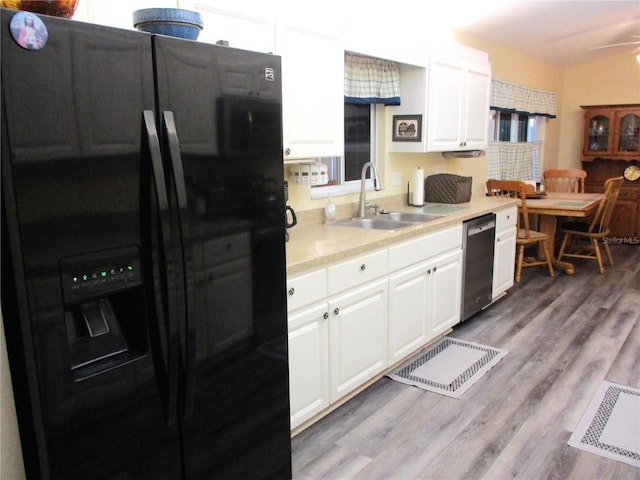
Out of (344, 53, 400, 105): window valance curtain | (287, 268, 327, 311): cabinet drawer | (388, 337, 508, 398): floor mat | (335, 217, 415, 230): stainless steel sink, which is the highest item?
(344, 53, 400, 105): window valance curtain

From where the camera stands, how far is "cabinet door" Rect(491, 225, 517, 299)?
416cm

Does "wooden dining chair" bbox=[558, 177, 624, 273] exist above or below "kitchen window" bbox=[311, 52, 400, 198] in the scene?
below

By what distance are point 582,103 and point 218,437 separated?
7.27m

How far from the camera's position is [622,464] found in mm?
2229

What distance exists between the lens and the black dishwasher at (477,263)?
366cm

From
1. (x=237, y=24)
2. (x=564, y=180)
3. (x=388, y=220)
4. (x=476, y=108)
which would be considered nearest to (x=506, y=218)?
(x=476, y=108)

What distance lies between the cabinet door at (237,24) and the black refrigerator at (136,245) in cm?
54

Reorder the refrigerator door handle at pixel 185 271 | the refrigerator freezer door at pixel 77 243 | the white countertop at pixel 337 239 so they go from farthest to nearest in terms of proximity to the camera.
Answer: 1. the white countertop at pixel 337 239
2. the refrigerator door handle at pixel 185 271
3. the refrigerator freezer door at pixel 77 243

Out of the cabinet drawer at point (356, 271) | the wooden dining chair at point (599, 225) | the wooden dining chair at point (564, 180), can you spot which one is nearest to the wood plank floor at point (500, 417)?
the cabinet drawer at point (356, 271)

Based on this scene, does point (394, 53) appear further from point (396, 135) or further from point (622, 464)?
point (622, 464)

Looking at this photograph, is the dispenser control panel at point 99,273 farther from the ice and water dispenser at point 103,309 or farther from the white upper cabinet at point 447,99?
the white upper cabinet at point 447,99

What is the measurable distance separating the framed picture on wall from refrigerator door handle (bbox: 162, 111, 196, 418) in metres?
2.64

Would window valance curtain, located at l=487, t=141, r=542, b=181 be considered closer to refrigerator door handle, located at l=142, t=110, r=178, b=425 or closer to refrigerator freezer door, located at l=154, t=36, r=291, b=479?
refrigerator freezer door, located at l=154, t=36, r=291, b=479

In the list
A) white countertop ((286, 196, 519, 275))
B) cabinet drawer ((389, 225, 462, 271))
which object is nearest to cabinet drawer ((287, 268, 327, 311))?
white countertop ((286, 196, 519, 275))
